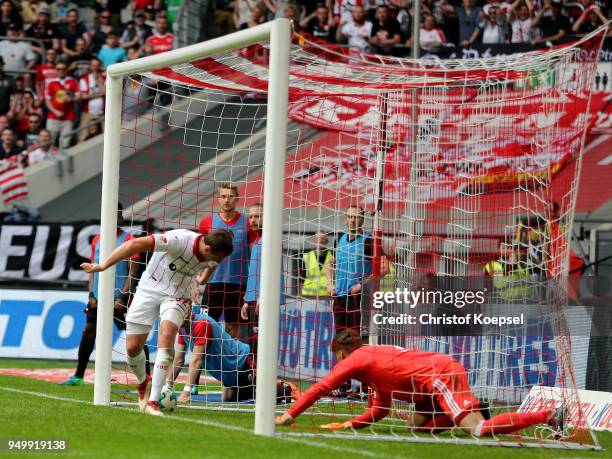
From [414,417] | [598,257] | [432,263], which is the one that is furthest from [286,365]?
[598,257]

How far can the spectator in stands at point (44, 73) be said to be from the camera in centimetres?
2244

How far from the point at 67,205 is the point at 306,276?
32.6 feet

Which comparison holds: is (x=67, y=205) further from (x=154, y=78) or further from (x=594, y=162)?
(x=154, y=78)

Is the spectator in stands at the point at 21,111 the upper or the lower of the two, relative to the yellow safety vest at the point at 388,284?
upper

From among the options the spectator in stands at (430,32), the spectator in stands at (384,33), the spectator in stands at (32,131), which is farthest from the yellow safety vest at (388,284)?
the spectator in stands at (32,131)

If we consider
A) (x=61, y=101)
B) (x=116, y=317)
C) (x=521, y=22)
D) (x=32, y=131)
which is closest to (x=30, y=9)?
(x=61, y=101)

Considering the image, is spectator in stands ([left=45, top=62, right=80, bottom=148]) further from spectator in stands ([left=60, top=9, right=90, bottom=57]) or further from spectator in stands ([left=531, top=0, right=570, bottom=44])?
Answer: spectator in stands ([left=531, top=0, right=570, bottom=44])

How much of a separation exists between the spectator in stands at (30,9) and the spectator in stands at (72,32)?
77 centimetres

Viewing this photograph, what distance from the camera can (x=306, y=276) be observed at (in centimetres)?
1236

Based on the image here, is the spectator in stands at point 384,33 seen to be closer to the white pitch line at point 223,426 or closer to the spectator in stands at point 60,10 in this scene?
the spectator in stands at point 60,10

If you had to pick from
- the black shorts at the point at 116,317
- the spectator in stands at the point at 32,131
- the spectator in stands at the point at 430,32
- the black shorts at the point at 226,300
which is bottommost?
the black shorts at the point at 116,317

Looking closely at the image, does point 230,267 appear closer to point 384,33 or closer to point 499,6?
point 384,33

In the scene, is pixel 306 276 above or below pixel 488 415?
above

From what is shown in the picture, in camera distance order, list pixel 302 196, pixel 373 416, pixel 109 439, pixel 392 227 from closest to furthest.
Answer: pixel 109 439
pixel 373 416
pixel 392 227
pixel 302 196
